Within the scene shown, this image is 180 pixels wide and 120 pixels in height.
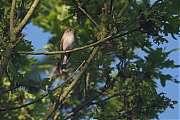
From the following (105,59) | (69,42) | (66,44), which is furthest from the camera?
(66,44)

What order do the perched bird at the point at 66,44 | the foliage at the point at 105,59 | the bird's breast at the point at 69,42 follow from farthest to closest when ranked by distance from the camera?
the bird's breast at the point at 69,42 < the perched bird at the point at 66,44 < the foliage at the point at 105,59

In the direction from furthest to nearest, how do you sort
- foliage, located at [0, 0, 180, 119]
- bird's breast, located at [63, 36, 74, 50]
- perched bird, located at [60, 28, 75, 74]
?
1. bird's breast, located at [63, 36, 74, 50]
2. perched bird, located at [60, 28, 75, 74]
3. foliage, located at [0, 0, 180, 119]

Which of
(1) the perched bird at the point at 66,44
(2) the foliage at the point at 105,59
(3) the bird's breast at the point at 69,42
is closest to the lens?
(2) the foliage at the point at 105,59

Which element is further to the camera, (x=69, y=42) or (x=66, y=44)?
(x=66, y=44)

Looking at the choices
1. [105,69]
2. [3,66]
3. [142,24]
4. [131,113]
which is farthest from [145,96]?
[3,66]

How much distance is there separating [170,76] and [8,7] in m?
4.60

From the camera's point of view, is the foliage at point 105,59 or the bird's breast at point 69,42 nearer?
the foliage at point 105,59

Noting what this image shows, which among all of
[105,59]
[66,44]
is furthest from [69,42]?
[105,59]

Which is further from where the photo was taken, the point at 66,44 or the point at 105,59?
the point at 66,44

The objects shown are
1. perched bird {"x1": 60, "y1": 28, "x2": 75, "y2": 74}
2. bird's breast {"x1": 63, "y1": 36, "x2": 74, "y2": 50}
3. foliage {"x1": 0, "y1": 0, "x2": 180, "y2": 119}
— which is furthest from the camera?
bird's breast {"x1": 63, "y1": 36, "x2": 74, "y2": 50}

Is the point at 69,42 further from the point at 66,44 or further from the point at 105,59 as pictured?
the point at 105,59

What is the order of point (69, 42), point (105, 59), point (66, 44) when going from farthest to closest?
point (66, 44) < point (69, 42) < point (105, 59)

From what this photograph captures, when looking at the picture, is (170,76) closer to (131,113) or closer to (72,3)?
(131,113)

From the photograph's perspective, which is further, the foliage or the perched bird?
the perched bird
